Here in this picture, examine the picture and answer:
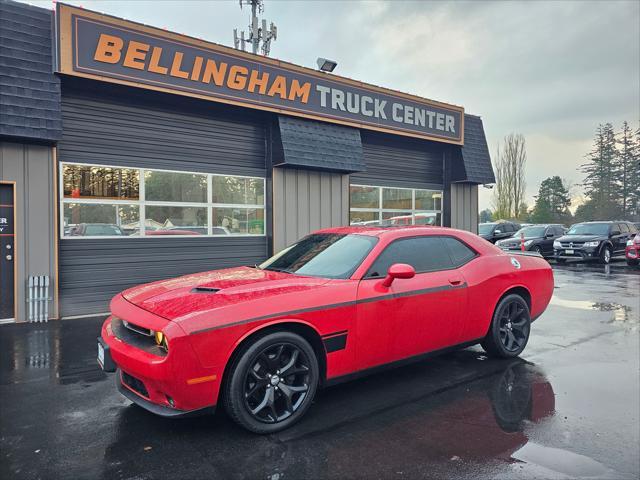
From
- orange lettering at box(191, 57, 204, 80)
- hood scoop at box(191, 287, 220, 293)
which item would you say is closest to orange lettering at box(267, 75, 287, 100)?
orange lettering at box(191, 57, 204, 80)

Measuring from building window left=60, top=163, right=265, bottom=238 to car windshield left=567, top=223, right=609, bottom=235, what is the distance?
1418cm

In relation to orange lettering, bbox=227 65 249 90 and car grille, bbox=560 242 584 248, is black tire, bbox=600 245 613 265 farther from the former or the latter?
orange lettering, bbox=227 65 249 90

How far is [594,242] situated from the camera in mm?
16344

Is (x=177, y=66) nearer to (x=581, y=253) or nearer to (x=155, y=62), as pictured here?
(x=155, y=62)

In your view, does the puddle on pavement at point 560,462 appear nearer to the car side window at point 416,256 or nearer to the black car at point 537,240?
the car side window at point 416,256

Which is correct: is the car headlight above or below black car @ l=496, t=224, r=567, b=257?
below

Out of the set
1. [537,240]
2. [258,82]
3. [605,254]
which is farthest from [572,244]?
[258,82]

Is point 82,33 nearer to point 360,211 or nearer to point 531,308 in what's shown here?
point 360,211

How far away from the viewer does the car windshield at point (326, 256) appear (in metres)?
3.93

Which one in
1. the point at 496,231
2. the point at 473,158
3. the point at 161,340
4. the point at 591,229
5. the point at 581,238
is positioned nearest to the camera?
the point at 161,340

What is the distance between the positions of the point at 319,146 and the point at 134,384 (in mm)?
7674

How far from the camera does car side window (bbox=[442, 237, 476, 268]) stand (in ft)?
15.2

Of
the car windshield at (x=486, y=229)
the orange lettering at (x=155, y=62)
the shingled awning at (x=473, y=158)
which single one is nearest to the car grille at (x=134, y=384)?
the orange lettering at (x=155, y=62)

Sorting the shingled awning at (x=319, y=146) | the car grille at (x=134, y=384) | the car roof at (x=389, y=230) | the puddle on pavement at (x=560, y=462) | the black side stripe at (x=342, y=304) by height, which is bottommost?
the puddle on pavement at (x=560, y=462)
